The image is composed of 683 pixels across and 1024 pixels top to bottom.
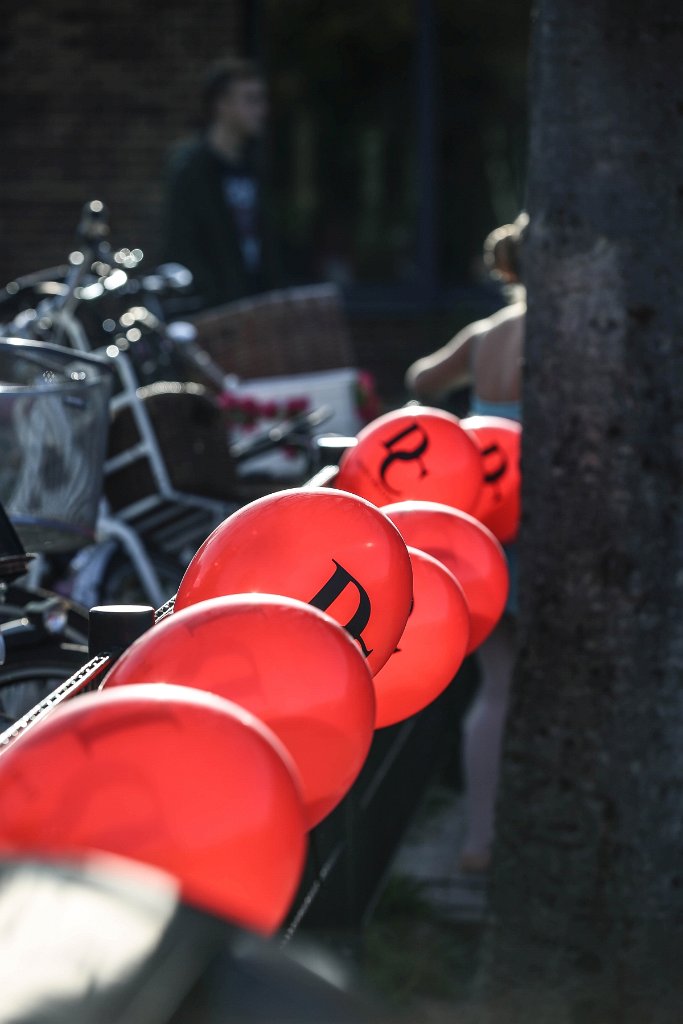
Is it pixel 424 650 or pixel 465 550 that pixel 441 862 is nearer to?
pixel 465 550

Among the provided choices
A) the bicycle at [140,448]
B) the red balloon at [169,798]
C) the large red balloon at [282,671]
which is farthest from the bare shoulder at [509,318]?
the red balloon at [169,798]

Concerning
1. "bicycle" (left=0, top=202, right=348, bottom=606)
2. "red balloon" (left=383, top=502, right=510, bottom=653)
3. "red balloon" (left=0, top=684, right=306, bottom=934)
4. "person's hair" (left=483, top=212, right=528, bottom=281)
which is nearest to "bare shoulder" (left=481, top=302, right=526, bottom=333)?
"person's hair" (left=483, top=212, right=528, bottom=281)

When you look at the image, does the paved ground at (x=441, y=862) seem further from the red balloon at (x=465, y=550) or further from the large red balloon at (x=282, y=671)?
the large red balloon at (x=282, y=671)

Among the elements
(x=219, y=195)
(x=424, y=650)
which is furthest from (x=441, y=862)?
(x=219, y=195)

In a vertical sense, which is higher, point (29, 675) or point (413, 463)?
point (413, 463)

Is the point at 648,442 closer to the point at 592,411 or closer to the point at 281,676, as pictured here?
the point at 592,411

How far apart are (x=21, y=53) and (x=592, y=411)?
7.06 metres

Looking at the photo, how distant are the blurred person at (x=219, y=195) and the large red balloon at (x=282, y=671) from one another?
17.8 feet

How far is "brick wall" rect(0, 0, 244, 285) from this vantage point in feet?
30.2

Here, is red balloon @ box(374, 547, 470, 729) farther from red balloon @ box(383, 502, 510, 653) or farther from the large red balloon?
the large red balloon

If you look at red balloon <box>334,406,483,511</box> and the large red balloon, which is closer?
the large red balloon

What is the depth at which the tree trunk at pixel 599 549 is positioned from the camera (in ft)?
10.8

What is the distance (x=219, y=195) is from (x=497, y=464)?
3.66 metres

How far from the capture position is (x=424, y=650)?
8.29 feet
